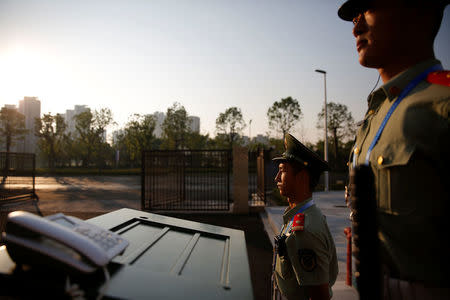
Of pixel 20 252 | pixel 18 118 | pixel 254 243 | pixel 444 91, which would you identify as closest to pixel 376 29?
pixel 444 91

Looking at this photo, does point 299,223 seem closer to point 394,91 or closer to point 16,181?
point 394,91

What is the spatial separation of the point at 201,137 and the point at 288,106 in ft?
63.6

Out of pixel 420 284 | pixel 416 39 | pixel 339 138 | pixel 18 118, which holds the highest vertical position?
pixel 18 118

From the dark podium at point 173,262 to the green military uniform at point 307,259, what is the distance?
365mm

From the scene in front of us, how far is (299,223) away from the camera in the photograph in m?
1.81

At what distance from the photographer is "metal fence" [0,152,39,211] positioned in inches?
393

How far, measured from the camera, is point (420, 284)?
104 centimetres

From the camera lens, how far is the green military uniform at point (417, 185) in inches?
38.9

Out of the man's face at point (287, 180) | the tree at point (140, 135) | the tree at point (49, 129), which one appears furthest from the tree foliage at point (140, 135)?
the man's face at point (287, 180)

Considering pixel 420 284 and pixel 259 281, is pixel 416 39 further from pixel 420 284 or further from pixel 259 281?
pixel 259 281

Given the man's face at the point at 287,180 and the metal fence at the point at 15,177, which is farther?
the metal fence at the point at 15,177

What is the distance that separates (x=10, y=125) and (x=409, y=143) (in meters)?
44.7

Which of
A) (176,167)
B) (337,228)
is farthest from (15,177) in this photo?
(337,228)

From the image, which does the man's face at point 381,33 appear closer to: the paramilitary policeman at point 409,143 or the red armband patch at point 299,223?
the paramilitary policeman at point 409,143
